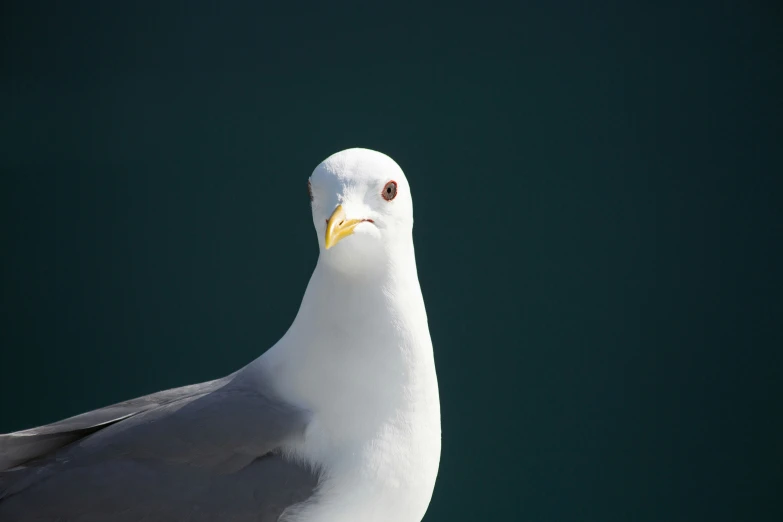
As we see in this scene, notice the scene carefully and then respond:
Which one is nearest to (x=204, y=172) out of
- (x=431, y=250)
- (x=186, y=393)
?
(x=431, y=250)

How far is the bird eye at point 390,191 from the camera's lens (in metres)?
1.82

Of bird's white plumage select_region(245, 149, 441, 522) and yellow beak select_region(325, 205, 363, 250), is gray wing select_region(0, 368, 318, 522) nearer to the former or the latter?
bird's white plumage select_region(245, 149, 441, 522)

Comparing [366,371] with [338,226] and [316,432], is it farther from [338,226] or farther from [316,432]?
[338,226]

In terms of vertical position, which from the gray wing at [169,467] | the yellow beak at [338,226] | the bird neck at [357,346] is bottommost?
the gray wing at [169,467]

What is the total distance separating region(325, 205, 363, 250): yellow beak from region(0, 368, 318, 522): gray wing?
391 mm

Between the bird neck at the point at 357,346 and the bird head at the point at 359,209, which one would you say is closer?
the bird head at the point at 359,209

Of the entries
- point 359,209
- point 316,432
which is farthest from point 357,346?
point 359,209

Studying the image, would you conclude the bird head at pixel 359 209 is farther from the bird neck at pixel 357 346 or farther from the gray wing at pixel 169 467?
the gray wing at pixel 169 467

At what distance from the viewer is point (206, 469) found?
185cm

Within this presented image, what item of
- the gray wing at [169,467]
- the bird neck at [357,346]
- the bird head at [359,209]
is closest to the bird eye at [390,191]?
the bird head at [359,209]

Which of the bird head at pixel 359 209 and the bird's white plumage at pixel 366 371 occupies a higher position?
the bird head at pixel 359 209

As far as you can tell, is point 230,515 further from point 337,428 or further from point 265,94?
point 265,94

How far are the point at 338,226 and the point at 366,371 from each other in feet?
1.06

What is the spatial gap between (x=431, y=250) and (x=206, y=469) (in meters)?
1.86
